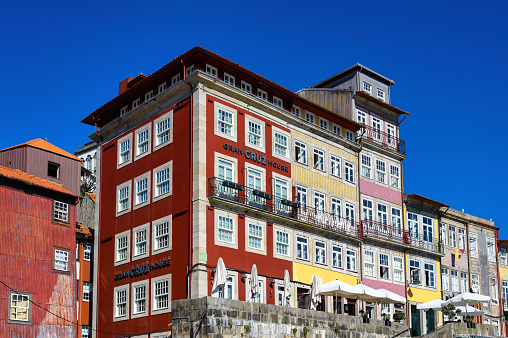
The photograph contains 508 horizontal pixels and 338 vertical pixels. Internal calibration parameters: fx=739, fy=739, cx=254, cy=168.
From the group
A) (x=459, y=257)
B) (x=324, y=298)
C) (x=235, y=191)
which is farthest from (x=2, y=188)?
(x=459, y=257)

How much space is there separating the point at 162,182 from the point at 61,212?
6.96 meters

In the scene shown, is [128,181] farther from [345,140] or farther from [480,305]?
[480,305]

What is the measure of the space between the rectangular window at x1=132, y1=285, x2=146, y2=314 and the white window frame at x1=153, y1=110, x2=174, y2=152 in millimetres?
7634

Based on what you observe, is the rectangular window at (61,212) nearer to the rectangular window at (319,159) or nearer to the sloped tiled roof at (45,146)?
the sloped tiled roof at (45,146)

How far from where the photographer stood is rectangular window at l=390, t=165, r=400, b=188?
168 ft

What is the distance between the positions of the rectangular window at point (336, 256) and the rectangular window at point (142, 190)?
11.8 m

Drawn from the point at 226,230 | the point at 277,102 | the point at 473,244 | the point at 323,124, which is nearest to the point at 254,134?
the point at 277,102

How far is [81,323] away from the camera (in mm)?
42562

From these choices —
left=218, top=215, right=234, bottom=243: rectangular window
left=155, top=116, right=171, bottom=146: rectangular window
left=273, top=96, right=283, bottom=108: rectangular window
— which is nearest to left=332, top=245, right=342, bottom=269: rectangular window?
left=218, top=215, right=234, bottom=243: rectangular window

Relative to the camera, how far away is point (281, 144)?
4291 cm

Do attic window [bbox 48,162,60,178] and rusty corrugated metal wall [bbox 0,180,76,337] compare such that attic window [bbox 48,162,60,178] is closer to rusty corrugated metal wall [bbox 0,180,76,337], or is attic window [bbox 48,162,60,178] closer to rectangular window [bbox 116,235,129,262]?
rusty corrugated metal wall [bbox 0,180,76,337]

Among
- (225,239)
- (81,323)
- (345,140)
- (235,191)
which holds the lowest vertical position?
Result: (81,323)

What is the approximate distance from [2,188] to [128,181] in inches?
273

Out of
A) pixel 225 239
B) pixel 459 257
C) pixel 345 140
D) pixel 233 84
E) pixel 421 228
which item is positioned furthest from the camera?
pixel 459 257
